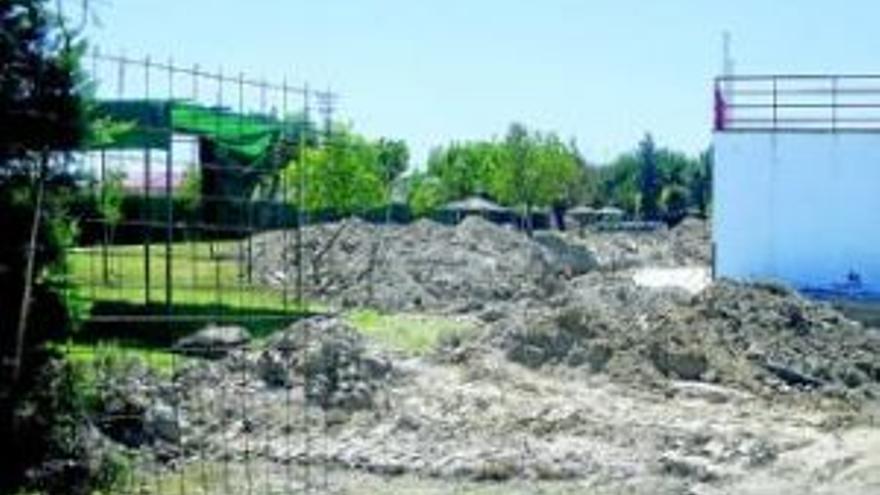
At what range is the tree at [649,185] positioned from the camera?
103750 millimetres

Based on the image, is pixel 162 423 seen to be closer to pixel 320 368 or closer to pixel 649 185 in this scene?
pixel 320 368

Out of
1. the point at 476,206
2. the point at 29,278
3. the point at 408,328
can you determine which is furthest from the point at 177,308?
the point at 476,206

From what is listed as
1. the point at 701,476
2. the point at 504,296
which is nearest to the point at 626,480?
the point at 701,476

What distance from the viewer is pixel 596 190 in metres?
104

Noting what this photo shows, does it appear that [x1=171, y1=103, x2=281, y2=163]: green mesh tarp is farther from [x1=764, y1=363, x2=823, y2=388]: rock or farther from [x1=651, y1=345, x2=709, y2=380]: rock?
[x1=764, y1=363, x2=823, y2=388]: rock

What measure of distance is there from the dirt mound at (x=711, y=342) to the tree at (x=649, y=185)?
75.5m

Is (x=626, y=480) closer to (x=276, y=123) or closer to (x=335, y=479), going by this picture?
(x=335, y=479)

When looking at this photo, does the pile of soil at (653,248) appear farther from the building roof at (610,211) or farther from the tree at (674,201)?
the tree at (674,201)

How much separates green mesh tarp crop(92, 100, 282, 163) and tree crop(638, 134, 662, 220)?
84803mm

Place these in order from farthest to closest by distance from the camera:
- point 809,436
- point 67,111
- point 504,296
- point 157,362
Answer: point 504,296 < point 809,436 < point 157,362 < point 67,111

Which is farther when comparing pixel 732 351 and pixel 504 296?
pixel 504 296

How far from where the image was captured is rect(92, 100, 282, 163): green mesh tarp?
12930 mm

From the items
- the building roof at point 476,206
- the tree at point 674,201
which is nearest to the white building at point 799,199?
the building roof at point 476,206

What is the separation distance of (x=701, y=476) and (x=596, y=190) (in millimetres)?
86122
